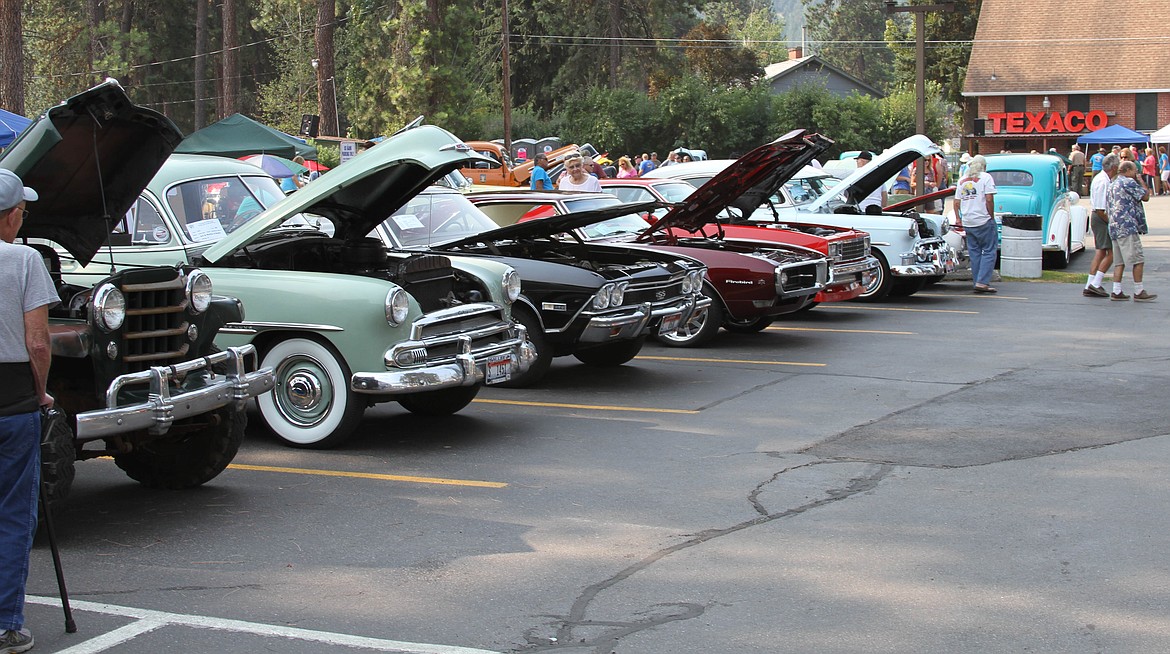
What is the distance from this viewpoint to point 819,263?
41.2 ft

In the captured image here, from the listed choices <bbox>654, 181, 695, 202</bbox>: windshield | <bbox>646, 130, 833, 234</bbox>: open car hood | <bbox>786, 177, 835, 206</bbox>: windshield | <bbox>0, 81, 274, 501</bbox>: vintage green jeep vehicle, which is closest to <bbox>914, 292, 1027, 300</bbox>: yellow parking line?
→ <bbox>786, 177, 835, 206</bbox>: windshield

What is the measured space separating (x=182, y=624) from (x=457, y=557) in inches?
52.9

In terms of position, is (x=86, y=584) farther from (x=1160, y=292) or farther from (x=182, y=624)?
(x=1160, y=292)

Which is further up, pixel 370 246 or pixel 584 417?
pixel 370 246

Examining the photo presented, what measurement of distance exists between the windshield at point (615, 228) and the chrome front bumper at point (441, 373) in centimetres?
490

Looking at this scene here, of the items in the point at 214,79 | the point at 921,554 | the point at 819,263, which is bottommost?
the point at 921,554

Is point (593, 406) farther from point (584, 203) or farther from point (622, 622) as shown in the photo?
point (622, 622)

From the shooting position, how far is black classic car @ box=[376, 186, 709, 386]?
32.3 ft

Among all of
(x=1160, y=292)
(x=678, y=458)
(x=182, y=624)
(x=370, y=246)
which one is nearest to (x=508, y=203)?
(x=370, y=246)

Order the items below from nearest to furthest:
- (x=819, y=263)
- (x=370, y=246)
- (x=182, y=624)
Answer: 1. (x=182, y=624)
2. (x=370, y=246)
3. (x=819, y=263)

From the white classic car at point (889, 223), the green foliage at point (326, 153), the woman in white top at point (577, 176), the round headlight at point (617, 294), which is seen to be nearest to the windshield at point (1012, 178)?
the white classic car at point (889, 223)

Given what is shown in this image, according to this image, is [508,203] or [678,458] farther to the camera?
[508,203]

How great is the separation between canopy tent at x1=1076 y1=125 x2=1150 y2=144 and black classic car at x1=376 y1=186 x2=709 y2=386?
40.7 m

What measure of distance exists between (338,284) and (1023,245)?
13572 millimetres
